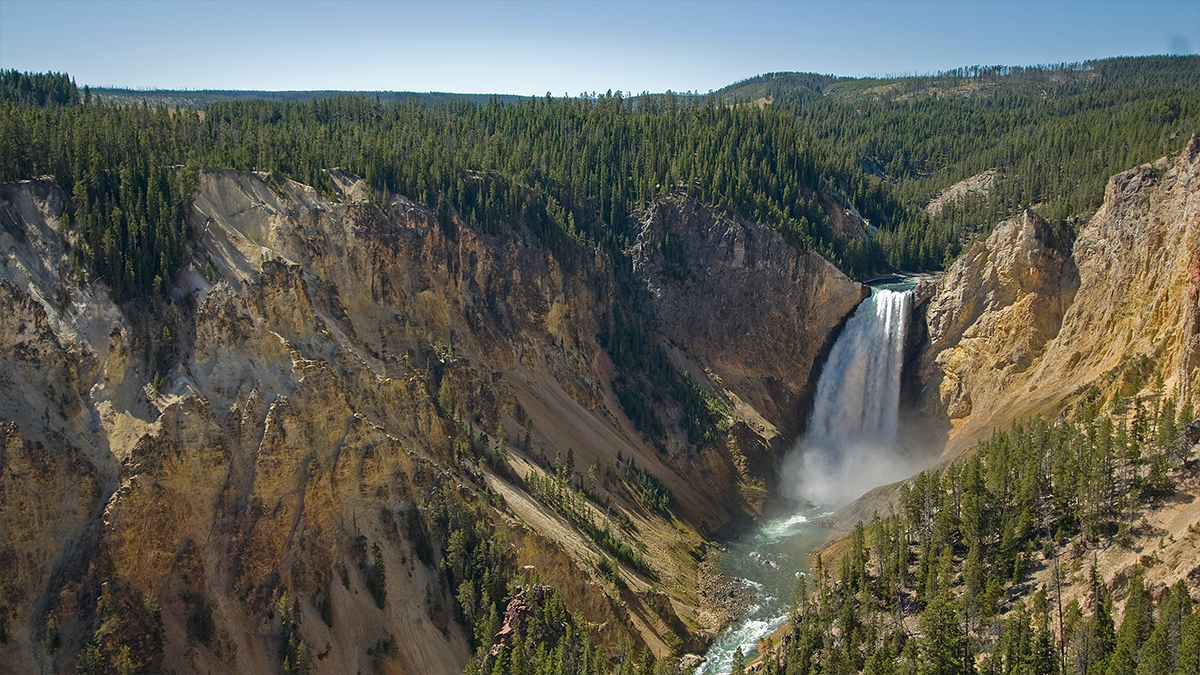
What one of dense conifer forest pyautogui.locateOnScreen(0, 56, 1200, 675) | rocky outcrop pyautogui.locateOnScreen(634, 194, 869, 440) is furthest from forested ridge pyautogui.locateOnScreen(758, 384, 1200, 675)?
rocky outcrop pyautogui.locateOnScreen(634, 194, 869, 440)

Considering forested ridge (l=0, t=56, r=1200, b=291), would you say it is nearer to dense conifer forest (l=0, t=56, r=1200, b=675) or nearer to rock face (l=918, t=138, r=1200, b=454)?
dense conifer forest (l=0, t=56, r=1200, b=675)

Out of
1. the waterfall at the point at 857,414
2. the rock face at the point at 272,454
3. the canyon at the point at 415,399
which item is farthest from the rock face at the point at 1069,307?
the rock face at the point at 272,454

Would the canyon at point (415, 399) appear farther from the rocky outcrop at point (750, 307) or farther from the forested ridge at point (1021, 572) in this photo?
the forested ridge at point (1021, 572)

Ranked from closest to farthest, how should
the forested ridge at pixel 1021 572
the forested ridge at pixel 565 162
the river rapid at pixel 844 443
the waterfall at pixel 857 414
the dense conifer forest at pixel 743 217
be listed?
1. the forested ridge at pixel 1021 572
2. the dense conifer forest at pixel 743 217
3. the forested ridge at pixel 565 162
4. the river rapid at pixel 844 443
5. the waterfall at pixel 857 414

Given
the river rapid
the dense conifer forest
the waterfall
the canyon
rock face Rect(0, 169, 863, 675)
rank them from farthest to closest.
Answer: the waterfall, the river rapid, the canyon, the dense conifer forest, rock face Rect(0, 169, 863, 675)

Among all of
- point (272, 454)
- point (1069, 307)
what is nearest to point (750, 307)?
point (1069, 307)
